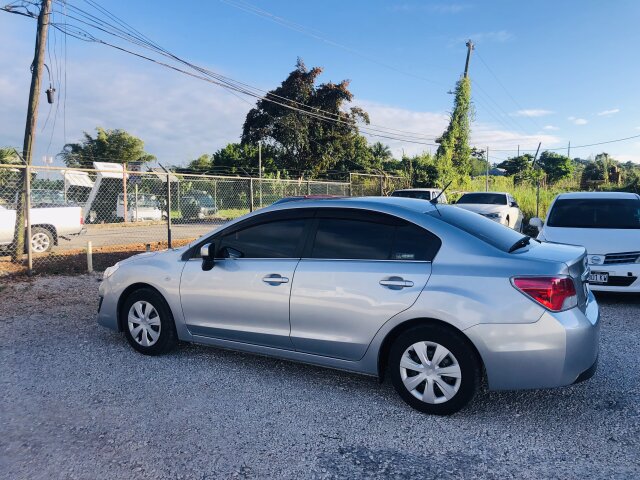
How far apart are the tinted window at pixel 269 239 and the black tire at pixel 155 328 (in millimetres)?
793

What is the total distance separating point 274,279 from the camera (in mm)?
3934

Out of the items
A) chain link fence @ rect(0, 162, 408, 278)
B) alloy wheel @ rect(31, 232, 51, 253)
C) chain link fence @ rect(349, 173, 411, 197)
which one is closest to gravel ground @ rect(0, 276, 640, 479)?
chain link fence @ rect(0, 162, 408, 278)

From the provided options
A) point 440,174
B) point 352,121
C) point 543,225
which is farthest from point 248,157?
point 543,225

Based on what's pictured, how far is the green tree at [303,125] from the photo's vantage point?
117ft

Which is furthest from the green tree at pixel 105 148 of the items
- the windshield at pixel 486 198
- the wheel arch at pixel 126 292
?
the wheel arch at pixel 126 292

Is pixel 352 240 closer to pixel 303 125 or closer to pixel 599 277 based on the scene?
pixel 599 277

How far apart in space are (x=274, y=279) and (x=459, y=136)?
89.0ft

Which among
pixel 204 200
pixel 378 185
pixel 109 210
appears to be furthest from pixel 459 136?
pixel 109 210

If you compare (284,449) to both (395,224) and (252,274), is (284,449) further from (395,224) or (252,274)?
(395,224)

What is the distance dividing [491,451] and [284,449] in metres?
1.27

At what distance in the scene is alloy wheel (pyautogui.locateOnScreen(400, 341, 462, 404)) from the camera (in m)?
3.29

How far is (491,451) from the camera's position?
9.68 feet

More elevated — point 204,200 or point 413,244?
point 204,200

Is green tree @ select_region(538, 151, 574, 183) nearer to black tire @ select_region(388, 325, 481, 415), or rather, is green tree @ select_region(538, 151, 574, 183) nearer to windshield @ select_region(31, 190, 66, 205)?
windshield @ select_region(31, 190, 66, 205)
